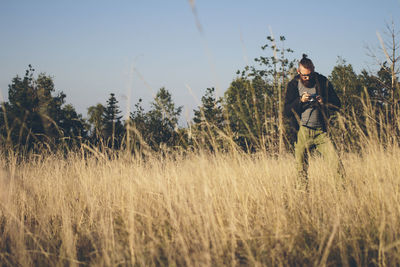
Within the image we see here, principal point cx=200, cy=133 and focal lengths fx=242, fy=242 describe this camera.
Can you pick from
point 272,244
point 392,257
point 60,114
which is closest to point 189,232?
point 272,244

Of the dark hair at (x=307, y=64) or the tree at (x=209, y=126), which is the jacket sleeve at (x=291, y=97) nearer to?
the dark hair at (x=307, y=64)

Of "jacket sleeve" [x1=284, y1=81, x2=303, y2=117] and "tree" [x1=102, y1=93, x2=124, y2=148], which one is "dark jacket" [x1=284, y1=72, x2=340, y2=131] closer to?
"jacket sleeve" [x1=284, y1=81, x2=303, y2=117]

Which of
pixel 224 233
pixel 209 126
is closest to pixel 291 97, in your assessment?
pixel 209 126

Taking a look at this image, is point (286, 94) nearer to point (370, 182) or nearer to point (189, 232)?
point (370, 182)

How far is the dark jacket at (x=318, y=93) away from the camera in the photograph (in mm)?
2936

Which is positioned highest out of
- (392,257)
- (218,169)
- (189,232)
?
(218,169)

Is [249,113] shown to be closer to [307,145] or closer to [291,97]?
[291,97]

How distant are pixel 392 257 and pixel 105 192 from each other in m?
2.63

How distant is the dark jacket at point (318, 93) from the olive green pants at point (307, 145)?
0.14 m

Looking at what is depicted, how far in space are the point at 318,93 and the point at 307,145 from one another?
0.68 metres

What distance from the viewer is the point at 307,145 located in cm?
288

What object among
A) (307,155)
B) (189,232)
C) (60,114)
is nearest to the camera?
(189,232)

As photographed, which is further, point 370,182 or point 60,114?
point 60,114

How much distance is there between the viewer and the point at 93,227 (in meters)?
2.11
